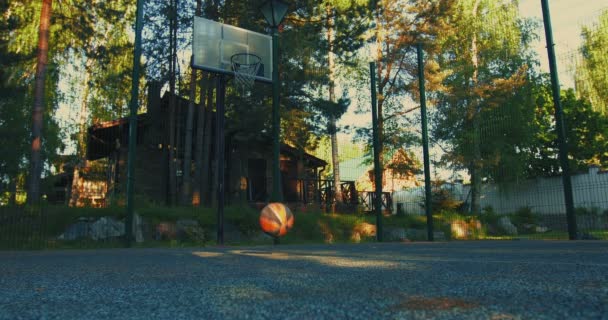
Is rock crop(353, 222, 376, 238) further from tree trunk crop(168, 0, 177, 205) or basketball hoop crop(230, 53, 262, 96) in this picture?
basketball hoop crop(230, 53, 262, 96)

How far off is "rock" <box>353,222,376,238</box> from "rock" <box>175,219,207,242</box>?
5.57 m

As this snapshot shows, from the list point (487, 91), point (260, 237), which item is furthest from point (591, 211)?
point (260, 237)

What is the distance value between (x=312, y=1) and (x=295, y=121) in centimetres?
460

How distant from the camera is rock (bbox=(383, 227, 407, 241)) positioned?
1664 cm

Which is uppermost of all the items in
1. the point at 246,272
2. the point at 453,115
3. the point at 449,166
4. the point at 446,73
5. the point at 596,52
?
the point at 596,52

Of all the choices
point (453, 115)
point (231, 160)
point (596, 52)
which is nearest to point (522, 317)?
point (231, 160)

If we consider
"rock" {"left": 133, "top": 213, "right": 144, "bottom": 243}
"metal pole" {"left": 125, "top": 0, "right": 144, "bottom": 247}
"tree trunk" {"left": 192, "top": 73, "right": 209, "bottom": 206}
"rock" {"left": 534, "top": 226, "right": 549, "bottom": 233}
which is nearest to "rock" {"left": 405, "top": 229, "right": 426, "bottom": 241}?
"rock" {"left": 534, "top": 226, "right": 549, "bottom": 233}

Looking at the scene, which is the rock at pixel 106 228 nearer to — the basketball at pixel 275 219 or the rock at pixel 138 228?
the rock at pixel 138 228

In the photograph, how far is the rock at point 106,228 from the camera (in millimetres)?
12203

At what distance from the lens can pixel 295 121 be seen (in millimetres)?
18594

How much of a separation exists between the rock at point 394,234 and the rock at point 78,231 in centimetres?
964

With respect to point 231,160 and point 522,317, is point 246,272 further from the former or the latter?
point 231,160

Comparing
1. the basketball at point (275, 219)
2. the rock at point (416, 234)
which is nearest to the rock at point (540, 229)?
the rock at point (416, 234)

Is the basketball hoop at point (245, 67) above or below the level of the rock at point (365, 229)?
above
